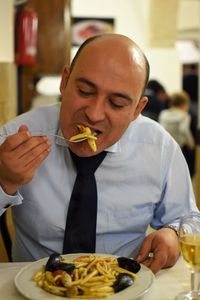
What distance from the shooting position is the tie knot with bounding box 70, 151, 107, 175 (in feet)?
5.18

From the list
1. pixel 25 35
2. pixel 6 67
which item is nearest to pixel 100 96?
pixel 6 67

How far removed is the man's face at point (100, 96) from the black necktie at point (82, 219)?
0.11m

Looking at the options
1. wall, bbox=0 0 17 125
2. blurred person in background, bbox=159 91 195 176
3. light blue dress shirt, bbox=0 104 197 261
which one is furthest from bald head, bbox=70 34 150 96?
blurred person in background, bbox=159 91 195 176

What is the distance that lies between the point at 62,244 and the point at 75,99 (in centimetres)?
46

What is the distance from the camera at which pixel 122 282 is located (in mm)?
1124

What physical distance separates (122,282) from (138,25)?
714 centimetres

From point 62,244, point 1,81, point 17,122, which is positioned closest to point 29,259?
point 62,244

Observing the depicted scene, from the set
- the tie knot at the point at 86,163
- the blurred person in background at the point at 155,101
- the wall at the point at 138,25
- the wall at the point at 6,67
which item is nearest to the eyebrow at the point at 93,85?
the tie knot at the point at 86,163

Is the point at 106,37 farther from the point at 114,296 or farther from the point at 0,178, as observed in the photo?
the point at 114,296

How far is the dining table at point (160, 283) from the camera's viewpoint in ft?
3.84

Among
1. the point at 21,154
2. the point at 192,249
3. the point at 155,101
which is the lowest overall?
the point at 155,101

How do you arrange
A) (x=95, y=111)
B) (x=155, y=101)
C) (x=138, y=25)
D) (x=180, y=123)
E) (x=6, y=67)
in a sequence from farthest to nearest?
(x=138, y=25)
(x=155, y=101)
(x=180, y=123)
(x=6, y=67)
(x=95, y=111)

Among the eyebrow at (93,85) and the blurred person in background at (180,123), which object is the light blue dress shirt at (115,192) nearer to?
the eyebrow at (93,85)

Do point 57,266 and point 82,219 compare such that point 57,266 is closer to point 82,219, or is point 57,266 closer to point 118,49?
point 82,219
